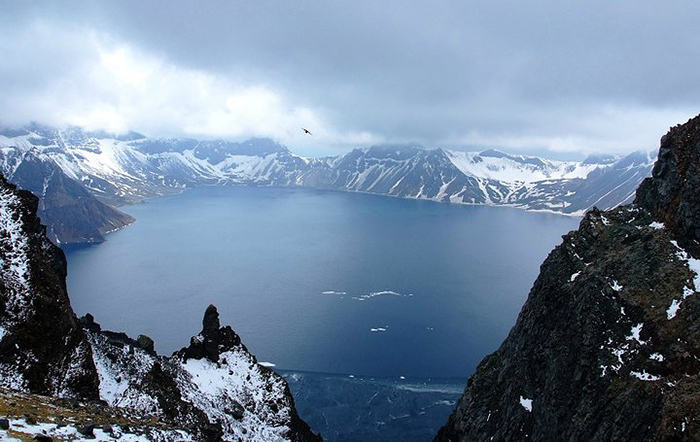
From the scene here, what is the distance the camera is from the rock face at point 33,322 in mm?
40469

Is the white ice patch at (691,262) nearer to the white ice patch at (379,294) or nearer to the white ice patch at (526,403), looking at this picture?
the white ice patch at (526,403)

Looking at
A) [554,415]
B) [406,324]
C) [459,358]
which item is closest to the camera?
[554,415]

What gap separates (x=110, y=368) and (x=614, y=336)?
174 feet

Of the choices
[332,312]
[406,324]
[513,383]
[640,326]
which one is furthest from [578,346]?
[332,312]

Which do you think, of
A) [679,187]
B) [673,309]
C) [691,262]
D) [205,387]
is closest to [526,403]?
[673,309]

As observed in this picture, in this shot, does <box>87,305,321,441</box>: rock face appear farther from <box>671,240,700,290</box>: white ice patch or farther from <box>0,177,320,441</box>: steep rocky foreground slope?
<box>671,240,700,290</box>: white ice patch

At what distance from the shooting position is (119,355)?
2146 inches

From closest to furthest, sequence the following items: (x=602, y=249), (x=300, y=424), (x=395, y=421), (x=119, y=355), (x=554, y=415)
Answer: (x=554, y=415) → (x=119, y=355) → (x=602, y=249) → (x=300, y=424) → (x=395, y=421)

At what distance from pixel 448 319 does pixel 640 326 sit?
111 meters

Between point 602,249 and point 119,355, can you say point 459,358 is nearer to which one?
point 602,249

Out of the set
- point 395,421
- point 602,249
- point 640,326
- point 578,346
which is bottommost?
point 395,421

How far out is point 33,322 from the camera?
4262 centimetres

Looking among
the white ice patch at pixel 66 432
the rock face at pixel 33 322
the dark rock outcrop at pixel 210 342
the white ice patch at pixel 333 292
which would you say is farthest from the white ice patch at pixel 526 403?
the white ice patch at pixel 333 292

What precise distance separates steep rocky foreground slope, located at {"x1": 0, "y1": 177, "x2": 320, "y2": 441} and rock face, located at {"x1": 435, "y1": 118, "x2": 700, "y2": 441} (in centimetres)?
2871
